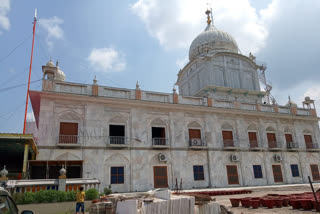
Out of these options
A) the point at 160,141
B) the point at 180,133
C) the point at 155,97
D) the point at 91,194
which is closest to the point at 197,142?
the point at 180,133

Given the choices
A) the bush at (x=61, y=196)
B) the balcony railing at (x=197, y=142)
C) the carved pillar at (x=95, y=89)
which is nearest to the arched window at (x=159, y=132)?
the balcony railing at (x=197, y=142)

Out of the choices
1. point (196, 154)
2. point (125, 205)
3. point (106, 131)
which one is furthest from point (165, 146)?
point (125, 205)

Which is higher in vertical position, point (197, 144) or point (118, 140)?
point (118, 140)

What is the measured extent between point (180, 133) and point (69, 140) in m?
9.10

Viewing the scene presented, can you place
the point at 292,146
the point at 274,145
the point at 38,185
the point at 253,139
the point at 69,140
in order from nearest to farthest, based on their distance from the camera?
the point at 38,185 < the point at 69,140 < the point at 253,139 < the point at 274,145 < the point at 292,146

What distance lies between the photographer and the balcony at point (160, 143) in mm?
20828

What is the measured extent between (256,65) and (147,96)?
16.7 meters

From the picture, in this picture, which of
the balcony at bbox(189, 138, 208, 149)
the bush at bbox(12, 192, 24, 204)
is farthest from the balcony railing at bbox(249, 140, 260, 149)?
the bush at bbox(12, 192, 24, 204)

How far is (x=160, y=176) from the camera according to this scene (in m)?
20.6

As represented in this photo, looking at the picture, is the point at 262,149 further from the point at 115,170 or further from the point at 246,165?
the point at 115,170

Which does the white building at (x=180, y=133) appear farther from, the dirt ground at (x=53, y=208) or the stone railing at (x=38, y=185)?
the dirt ground at (x=53, y=208)

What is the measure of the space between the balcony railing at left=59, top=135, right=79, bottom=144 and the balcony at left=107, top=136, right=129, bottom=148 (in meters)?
2.37

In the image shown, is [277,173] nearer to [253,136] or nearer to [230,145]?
[253,136]

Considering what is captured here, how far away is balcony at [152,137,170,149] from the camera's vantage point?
2083 centimetres
